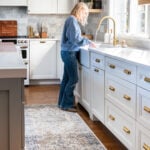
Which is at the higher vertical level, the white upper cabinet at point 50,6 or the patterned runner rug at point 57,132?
the white upper cabinet at point 50,6

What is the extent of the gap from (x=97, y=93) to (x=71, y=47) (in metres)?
0.86

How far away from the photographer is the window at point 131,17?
4686mm

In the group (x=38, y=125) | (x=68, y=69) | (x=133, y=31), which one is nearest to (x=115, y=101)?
(x=38, y=125)

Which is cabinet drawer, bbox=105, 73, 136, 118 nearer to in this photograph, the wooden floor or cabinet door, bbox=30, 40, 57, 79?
the wooden floor

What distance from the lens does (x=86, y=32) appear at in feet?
22.8

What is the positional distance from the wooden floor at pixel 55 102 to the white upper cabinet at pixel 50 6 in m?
1.43

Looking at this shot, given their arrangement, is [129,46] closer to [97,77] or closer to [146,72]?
[97,77]

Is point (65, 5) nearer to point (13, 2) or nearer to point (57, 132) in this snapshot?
point (13, 2)

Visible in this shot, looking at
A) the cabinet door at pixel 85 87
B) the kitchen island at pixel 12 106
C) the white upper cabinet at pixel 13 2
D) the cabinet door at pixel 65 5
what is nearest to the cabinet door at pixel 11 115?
the kitchen island at pixel 12 106

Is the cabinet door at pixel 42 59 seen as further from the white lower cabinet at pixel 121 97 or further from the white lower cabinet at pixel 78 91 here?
the white lower cabinet at pixel 121 97

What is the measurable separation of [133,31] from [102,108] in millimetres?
1598

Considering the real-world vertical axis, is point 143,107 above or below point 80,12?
below

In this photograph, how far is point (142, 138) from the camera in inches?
110

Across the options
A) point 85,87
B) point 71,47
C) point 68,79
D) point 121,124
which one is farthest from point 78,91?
point 121,124
